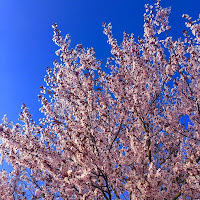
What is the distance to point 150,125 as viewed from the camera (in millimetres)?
9320

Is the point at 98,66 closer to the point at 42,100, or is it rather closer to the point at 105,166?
the point at 42,100

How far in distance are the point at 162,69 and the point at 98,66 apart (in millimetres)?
2801

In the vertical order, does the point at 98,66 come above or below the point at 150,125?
above

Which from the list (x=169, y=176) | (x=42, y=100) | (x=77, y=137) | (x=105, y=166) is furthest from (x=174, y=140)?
(x=42, y=100)

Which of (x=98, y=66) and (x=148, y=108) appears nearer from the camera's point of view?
(x=148, y=108)

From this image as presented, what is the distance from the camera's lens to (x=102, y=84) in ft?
31.8

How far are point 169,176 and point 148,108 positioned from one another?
9.88 ft

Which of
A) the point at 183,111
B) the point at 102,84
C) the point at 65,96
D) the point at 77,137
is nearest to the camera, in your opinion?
the point at 77,137

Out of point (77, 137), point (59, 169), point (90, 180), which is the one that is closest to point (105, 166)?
point (90, 180)

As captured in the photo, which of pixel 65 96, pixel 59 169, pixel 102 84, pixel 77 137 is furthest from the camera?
pixel 102 84

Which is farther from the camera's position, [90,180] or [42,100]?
[42,100]

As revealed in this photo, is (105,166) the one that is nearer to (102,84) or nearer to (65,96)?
(65,96)

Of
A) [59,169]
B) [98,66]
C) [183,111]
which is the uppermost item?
[98,66]

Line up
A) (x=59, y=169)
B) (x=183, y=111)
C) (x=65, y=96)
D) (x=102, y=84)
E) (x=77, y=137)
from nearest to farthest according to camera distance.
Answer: (x=77, y=137), (x=59, y=169), (x=183, y=111), (x=65, y=96), (x=102, y=84)
